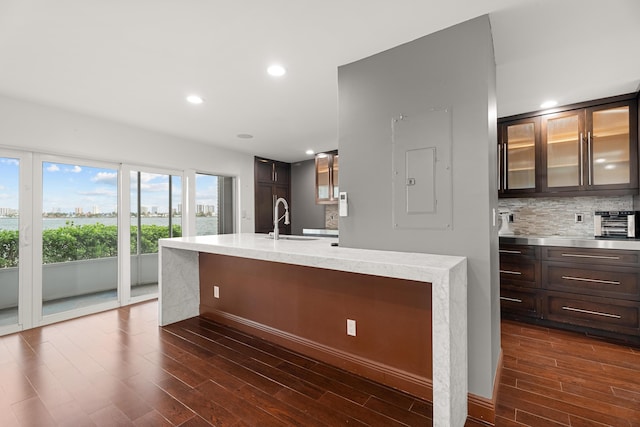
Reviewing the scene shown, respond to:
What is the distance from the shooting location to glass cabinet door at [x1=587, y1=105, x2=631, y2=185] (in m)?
3.17

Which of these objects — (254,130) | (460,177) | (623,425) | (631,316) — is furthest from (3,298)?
(631,316)

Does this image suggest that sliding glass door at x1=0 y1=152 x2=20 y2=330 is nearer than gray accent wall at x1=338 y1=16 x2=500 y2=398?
No

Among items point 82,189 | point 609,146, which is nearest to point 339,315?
point 609,146

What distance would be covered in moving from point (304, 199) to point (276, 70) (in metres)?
4.05

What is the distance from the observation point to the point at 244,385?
217 cm

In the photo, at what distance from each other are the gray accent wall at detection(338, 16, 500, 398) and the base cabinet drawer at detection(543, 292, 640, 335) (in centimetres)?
168

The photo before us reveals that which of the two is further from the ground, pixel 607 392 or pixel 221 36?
pixel 221 36

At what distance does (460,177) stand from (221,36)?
188 cm

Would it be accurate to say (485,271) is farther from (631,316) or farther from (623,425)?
(631,316)

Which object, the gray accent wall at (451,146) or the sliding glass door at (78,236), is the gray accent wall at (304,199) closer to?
the sliding glass door at (78,236)

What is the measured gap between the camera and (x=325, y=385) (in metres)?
2.16

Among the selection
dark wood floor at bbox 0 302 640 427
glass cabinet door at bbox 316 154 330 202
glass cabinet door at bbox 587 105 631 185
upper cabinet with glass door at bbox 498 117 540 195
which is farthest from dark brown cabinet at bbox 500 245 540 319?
glass cabinet door at bbox 316 154 330 202

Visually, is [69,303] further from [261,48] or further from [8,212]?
[261,48]

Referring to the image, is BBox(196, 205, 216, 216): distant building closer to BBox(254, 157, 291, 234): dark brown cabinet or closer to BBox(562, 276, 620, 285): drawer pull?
BBox(254, 157, 291, 234): dark brown cabinet
